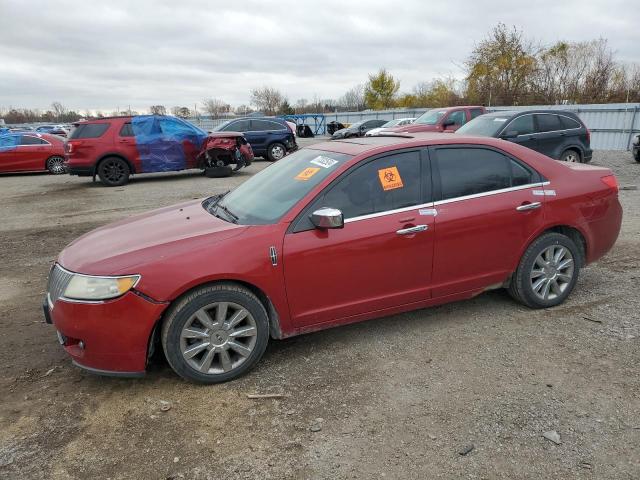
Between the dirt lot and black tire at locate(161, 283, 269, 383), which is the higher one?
black tire at locate(161, 283, 269, 383)

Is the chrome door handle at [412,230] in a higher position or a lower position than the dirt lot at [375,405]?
higher

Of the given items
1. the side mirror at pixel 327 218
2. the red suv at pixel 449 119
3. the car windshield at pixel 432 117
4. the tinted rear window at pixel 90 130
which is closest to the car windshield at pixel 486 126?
the red suv at pixel 449 119

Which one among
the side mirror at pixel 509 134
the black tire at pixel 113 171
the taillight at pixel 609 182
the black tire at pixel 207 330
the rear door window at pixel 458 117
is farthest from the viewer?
the rear door window at pixel 458 117

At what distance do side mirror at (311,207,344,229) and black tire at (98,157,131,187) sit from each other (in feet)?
36.3

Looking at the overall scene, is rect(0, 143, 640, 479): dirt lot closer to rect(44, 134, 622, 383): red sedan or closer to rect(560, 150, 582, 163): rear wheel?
rect(44, 134, 622, 383): red sedan

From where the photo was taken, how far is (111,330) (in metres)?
2.98

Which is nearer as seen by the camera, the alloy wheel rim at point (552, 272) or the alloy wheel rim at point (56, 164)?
the alloy wheel rim at point (552, 272)

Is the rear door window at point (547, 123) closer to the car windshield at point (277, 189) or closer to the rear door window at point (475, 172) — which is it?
the rear door window at point (475, 172)

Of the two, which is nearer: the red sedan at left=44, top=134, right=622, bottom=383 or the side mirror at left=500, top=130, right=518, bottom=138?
the red sedan at left=44, top=134, right=622, bottom=383

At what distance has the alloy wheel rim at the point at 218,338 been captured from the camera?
3.12 m

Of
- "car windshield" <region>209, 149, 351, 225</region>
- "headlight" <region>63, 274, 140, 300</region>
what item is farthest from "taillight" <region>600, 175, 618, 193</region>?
"headlight" <region>63, 274, 140, 300</region>

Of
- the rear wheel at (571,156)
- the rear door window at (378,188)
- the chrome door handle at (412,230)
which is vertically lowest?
the rear wheel at (571,156)

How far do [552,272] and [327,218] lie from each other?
224cm

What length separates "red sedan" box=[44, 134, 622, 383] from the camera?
3.04 m
